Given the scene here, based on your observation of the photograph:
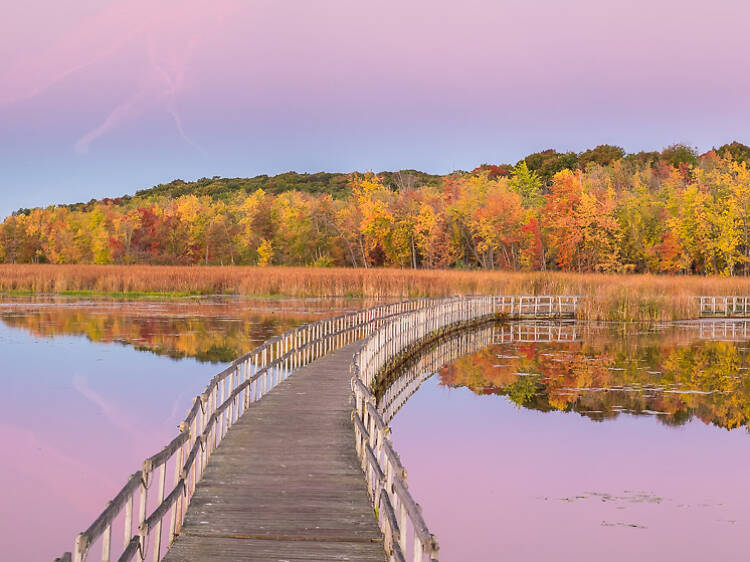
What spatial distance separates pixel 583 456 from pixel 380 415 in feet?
19.9

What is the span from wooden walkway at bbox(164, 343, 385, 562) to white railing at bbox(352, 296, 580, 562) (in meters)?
0.32

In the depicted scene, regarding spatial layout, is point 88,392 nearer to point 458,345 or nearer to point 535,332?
point 458,345

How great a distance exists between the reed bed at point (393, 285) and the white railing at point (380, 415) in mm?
2528

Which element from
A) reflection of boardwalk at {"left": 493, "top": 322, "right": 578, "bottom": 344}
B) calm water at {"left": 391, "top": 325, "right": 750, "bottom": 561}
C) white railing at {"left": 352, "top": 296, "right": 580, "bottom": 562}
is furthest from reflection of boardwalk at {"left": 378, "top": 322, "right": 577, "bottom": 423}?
white railing at {"left": 352, "top": 296, "right": 580, "bottom": 562}

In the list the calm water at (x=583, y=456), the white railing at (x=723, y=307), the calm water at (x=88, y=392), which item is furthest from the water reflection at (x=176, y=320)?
the white railing at (x=723, y=307)

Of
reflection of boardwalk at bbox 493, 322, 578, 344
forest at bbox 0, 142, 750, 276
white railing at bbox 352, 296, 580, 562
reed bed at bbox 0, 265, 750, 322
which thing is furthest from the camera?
forest at bbox 0, 142, 750, 276

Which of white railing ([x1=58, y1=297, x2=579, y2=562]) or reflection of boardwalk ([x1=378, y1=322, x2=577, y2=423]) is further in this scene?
reflection of boardwalk ([x1=378, y1=322, x2=577, y2=423])

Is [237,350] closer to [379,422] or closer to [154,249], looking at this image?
[379,422]

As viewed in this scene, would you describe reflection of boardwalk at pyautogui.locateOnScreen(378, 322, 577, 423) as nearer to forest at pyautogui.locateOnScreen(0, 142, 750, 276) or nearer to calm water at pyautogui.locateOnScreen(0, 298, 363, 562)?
calm water at pyautogui.locateOnScreen(0, 298, 363, 562)

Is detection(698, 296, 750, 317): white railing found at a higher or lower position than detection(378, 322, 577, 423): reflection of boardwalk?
higher

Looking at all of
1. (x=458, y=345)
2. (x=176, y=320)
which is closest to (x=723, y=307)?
(x=458, y=345)

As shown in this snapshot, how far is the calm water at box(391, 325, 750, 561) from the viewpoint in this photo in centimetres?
1415

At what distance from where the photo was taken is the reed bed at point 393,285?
5309cm

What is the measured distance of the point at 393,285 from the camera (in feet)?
208
